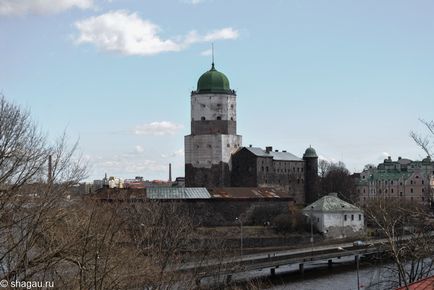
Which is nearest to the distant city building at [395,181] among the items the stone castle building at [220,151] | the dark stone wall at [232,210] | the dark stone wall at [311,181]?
the dark stone wall at [311,181]

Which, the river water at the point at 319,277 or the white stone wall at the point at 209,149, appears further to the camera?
the white stone wall at the point at 209,149

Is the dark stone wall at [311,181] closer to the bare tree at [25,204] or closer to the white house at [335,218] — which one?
the white house at [335,218]

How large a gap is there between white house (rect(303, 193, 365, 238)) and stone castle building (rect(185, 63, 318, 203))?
1282 cm

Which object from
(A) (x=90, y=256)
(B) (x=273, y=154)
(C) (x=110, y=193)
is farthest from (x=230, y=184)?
(A) (x=90, y=256)

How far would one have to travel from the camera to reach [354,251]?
5247 centimetres

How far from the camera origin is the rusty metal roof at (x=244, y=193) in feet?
238

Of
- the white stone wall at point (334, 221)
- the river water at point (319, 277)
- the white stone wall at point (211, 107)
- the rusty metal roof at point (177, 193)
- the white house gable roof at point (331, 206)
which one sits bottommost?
the river water at point (319, 277)

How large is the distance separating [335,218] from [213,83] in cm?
2523

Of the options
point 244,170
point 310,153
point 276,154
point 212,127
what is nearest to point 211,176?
point 244,170

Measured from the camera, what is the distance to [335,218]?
70.1 m

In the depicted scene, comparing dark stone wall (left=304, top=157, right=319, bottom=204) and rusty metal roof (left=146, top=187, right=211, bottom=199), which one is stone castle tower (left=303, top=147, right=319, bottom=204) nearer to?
dark stone wall (left=304, top=157, right=319, bottom=204)

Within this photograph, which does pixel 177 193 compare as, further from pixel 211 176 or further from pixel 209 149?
pixel 209 149

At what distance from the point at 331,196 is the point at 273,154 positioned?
53.1ft

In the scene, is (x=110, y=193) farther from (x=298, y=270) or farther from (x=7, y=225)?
(x=7, y=225)
